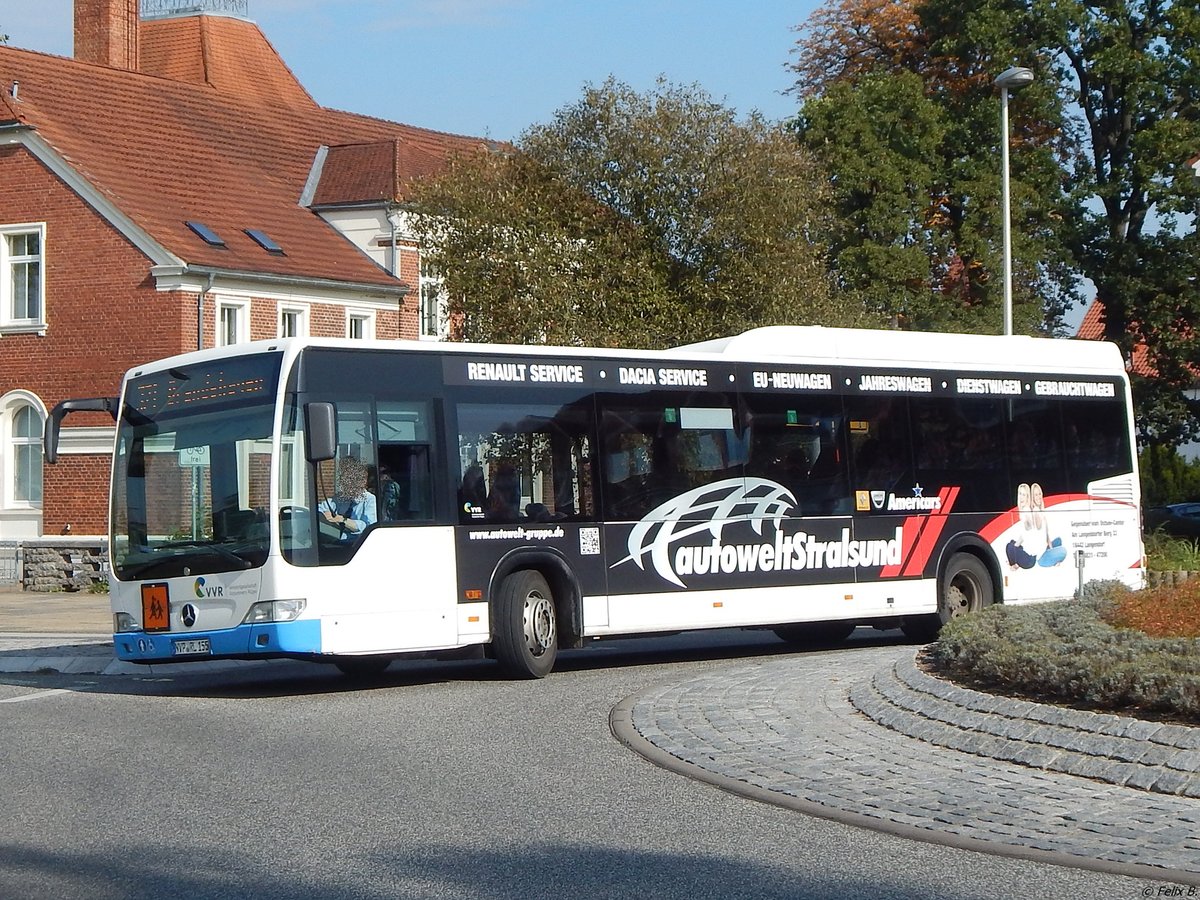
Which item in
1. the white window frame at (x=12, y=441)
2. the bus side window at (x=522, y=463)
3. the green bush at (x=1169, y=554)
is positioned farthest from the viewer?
the white window frame at (x=12, y=441)

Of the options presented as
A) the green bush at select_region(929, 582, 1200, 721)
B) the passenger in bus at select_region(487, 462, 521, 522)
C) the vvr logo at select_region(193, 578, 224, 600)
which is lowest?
the green bush at select_region(929, 582, 1200, 721)

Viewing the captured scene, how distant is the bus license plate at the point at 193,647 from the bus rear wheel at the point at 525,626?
2.44 metres

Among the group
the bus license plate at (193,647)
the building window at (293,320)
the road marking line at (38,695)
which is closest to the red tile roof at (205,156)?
the building window at (293,320)

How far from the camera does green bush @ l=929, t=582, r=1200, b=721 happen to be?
10406 millimetres

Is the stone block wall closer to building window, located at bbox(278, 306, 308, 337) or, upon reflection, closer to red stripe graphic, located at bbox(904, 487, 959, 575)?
building window, located at bbox(278, 306, 308, 337)

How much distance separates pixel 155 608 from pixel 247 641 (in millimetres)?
1175

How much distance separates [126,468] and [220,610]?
6.45 feet

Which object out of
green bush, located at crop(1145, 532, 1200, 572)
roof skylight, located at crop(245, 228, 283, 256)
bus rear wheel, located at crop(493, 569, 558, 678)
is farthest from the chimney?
bus rear wheel, located at crop(493, 569, 558, 678)

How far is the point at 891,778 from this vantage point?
9.88m

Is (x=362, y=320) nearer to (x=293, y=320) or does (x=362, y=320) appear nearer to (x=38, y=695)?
(x=293, y=320)

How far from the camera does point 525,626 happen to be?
1585 cm

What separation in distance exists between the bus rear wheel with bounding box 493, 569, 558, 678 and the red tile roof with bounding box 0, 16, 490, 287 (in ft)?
65.5

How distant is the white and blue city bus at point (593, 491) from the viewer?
1459 cm

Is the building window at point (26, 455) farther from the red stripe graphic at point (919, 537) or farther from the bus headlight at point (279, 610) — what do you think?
the bus headlight at point (279, 610)
